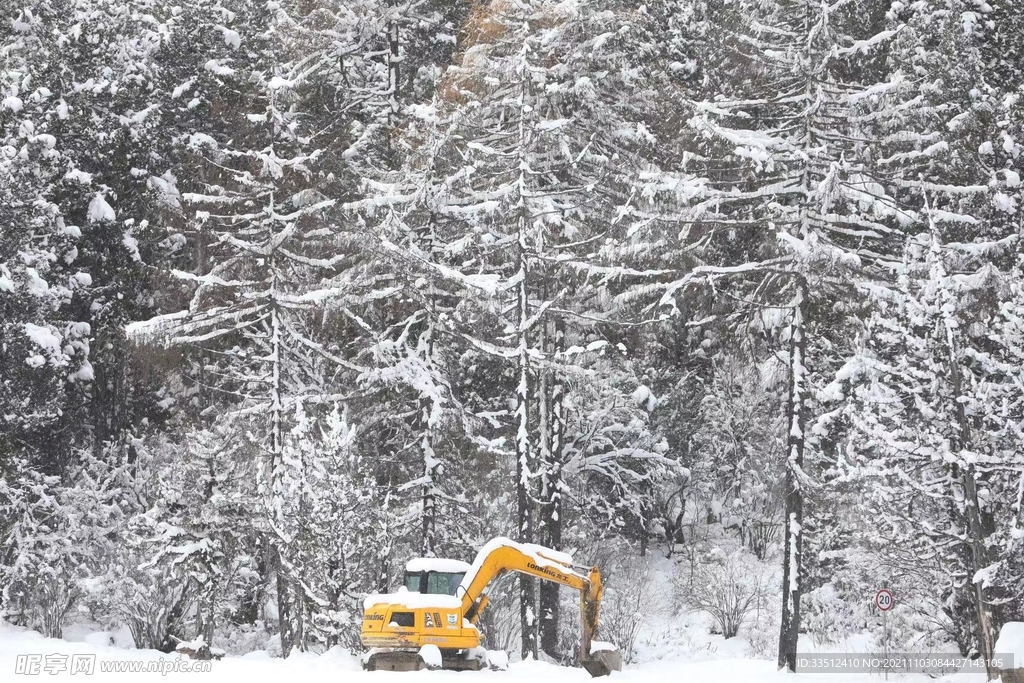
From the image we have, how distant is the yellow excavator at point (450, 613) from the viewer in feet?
47.8

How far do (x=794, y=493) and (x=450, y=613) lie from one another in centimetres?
857

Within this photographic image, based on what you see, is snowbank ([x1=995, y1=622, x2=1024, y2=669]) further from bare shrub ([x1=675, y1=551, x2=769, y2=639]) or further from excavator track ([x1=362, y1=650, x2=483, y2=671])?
bare shrub ([x1=675, y1=551, x2=769, y2=639])

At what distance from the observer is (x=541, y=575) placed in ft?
52.5

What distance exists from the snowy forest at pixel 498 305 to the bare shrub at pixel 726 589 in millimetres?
127

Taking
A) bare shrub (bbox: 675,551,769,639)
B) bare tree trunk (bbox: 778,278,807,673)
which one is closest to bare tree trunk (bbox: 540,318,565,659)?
bare shrub (bbox: 675,551,769,639)

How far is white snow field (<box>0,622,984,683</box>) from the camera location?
12438 millimetres

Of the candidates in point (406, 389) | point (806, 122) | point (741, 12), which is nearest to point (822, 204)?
point (806, 122)

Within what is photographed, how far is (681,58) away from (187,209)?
48.0 ft

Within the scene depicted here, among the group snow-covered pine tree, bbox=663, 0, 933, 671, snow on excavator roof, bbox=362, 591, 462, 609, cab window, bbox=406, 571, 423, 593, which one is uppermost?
snow-covered pine tree, bbox=663, 0, 933, 671

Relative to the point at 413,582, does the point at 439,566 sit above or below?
above

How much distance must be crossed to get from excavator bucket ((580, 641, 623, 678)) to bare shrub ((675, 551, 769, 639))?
1042 cm

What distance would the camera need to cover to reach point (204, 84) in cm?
2972

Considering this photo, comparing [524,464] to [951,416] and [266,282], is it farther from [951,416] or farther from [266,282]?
[951,416]

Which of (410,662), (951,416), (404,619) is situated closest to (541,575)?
(404,619)
